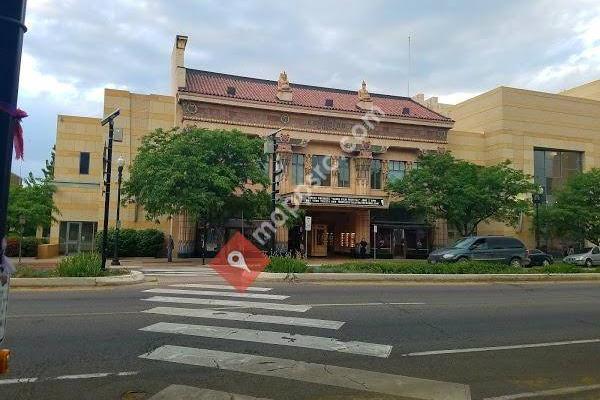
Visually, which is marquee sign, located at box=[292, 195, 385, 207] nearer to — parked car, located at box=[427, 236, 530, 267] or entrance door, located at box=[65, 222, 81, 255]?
parked car, located at box=[427, 236, 530, 267]

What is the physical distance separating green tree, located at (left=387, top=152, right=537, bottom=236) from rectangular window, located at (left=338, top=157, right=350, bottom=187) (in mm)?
3462

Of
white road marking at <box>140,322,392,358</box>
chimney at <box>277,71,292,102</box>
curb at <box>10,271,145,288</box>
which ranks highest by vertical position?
chimney at <box>277,71,292,102</box>

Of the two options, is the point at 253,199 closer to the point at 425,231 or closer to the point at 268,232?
the point at 268,232

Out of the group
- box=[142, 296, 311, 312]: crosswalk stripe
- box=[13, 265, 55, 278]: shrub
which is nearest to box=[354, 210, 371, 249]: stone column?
box=[13, 265, 55, 278]: shrub

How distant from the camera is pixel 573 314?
36.6 feet

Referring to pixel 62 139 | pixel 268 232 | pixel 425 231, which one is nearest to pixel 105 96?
pixel 62 139

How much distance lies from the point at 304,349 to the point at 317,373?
1113 millimetres

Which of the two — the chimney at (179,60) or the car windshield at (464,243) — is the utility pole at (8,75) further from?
the chimney at (179,60)

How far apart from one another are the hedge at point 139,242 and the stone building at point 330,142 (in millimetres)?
1200

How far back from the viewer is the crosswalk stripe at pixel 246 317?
29.4 ft

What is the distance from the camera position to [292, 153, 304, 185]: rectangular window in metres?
35.1

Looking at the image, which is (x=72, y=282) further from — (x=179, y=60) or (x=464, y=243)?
(x=179, y=60)

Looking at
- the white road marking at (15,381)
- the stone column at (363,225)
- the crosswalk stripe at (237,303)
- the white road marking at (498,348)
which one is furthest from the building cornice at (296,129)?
the white road marking at (15,381)

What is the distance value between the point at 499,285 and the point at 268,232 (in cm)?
1916
